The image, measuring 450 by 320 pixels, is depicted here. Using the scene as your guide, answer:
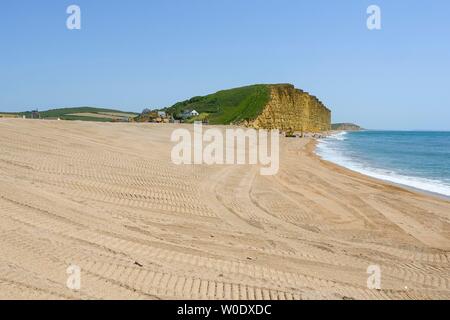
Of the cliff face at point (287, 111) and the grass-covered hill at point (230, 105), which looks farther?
the grass-covered hill at point (230, 105)

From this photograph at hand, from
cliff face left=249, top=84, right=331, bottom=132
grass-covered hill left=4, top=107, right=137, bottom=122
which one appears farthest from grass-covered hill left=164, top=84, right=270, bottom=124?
grass-covered hill left=4, top=107, right=137, bottom=122

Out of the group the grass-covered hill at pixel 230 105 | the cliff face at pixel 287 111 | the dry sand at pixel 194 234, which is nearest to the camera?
the dry sand at pixel 194 234

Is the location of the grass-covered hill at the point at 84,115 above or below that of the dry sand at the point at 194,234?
above

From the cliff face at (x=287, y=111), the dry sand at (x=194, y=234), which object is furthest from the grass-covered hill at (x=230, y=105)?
the dry sand at (x=194, y=234)

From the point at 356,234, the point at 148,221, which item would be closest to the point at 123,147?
the point at 148,221

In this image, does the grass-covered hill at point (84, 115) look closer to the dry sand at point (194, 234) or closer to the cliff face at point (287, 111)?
the cliff face at point (287, 111)

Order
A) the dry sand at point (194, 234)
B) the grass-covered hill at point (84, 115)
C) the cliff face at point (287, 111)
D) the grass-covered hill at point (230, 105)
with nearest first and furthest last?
the dry sand at point (194, 234) → the grass-covered hill at point (84, 115) → the cliff face at point (287, 111) → the grass-covered hill at point (230, 105)
